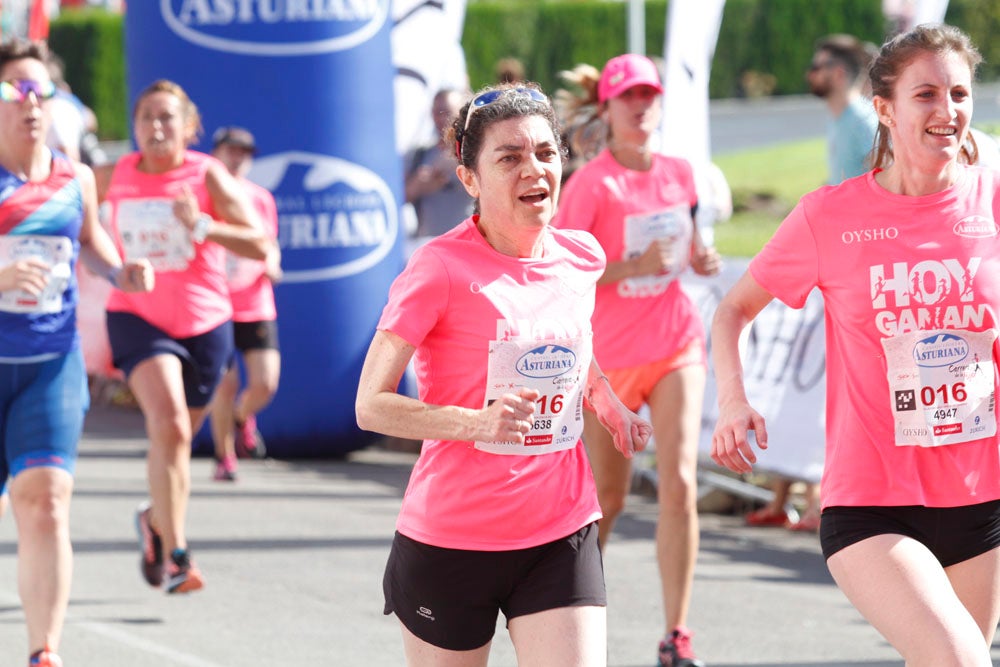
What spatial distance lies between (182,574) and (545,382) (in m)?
3.53

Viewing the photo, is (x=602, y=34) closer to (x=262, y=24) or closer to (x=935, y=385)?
(x=262, y=24)

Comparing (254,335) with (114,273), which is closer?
(114,273)

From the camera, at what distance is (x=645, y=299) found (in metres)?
6.39

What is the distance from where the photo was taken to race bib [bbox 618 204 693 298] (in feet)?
21.0

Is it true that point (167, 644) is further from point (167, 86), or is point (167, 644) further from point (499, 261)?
point (499, 261)

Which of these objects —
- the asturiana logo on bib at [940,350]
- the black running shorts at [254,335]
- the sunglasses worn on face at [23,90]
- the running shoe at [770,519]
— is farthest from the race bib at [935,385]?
the black running shorts at [254,335]

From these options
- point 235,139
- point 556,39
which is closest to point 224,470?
point 235,139

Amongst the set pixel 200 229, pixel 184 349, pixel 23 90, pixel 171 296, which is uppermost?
pixel 23 90

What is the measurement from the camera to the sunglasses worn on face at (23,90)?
18.6 ft

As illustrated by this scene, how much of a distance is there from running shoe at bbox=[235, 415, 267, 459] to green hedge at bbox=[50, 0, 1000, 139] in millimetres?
23891

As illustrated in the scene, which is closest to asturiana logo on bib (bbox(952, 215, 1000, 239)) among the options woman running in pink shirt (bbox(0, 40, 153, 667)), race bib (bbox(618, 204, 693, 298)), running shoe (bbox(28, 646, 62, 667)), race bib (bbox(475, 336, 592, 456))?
race bib (bbox(475, 336, 592, 456))

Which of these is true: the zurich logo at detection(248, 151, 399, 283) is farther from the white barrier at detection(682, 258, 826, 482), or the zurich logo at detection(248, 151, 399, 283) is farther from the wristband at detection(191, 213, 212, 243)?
the wristband at detection(191, 213, 212, 243)

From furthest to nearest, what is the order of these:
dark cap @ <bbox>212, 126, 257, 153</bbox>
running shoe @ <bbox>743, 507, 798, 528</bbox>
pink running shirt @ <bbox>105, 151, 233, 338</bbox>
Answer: dark cap @ <bbox>212, 126, 257, 153</bbox> < running shoe @ <bbox>743, 507, 798, 528</bbox> < pink running shirt @ <bbox>105, 151, 233, 338</bbox>

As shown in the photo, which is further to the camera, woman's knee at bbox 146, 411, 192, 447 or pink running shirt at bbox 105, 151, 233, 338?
pink running shirt at bbox 105, 151, 233, 338
